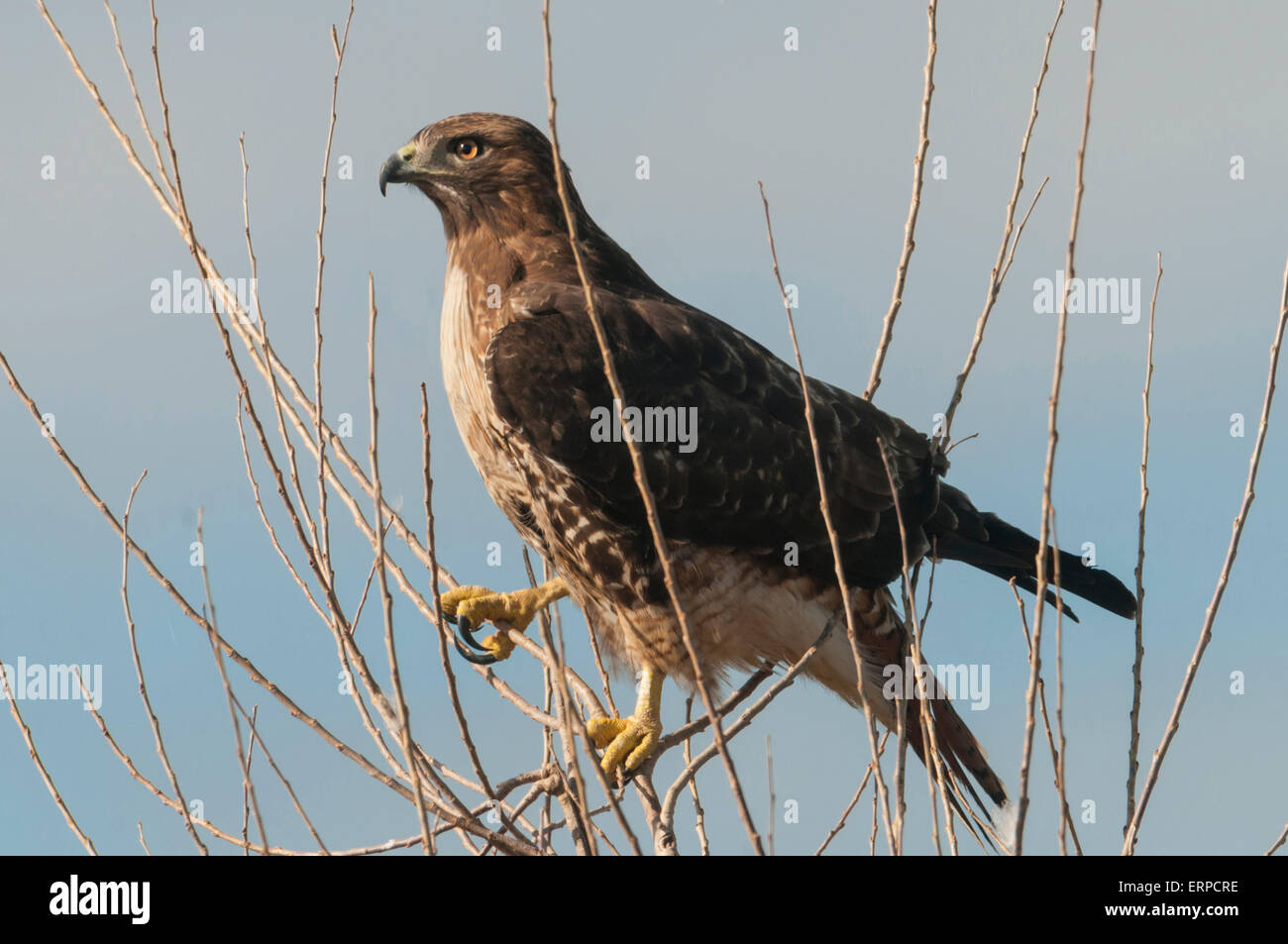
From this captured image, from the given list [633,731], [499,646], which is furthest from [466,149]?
[633,731]

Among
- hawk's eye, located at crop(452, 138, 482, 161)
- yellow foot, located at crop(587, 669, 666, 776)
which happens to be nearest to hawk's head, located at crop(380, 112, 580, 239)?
hawk's eye, located at crop(452, 138, 482, 161)

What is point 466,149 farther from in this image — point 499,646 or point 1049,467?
point 1049,467

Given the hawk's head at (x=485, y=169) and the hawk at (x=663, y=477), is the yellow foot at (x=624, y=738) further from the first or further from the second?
the hawk's head at (x=485, y=169)

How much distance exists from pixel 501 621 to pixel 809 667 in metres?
1.11

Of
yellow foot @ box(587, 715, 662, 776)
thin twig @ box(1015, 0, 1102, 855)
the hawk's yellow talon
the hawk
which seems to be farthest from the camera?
the hawk's yellow talon

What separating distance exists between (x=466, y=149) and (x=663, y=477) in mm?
1446

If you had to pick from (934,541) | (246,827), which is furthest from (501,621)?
(934,541)

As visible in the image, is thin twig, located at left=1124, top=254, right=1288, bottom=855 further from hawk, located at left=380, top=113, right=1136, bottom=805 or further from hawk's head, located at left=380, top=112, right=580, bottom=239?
hawk's head, located at left=380, top=112, right=580, bottom=239

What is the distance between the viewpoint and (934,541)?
441 centimetres

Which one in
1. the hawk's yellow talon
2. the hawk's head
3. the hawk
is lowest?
the hawk's yellow talon

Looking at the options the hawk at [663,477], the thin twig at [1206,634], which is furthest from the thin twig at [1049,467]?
the hawk at [663,477]

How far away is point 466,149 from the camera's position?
464 cm

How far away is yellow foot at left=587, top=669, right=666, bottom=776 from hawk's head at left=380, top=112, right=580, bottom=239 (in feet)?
5.55

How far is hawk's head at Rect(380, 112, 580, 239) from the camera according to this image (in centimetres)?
459
